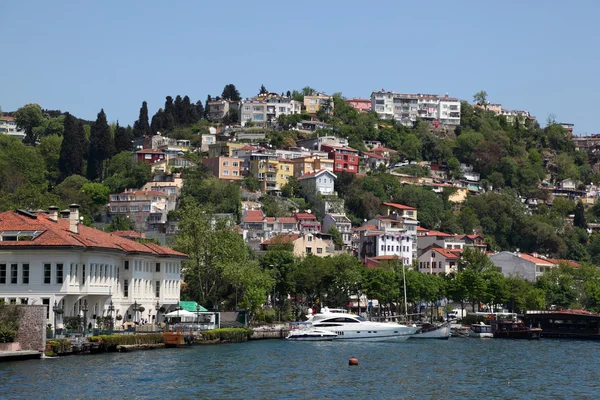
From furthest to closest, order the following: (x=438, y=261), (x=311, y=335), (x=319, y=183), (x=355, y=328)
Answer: (x=319, y=183), (x=438, y=261), (x=355, y=328), (x=311, y=335)

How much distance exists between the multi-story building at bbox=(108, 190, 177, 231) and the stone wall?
102 meters

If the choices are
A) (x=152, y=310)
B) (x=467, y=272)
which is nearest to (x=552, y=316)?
(x=467, y=272)

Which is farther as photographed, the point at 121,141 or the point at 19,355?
the point at 121,141

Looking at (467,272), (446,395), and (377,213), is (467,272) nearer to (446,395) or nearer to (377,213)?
(377,213)

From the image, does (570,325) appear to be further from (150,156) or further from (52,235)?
(150,156)

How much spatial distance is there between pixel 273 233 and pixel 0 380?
362 ft

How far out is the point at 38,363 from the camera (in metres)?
55.3

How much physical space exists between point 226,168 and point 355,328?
8903 centimetres

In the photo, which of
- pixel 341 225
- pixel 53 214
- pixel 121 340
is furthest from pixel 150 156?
pixel 121 340

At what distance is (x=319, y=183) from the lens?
17988 centimetres

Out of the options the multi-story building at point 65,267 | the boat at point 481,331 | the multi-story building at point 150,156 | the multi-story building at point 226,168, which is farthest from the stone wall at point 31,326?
the multi-story building at point 150,156

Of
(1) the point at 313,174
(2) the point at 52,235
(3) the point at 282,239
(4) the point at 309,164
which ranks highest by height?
(4) the point at 309,164

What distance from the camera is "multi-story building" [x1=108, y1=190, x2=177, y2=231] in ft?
530

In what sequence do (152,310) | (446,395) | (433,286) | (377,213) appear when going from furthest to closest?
(377,213)
(433,286)
(152,310)
(446,395)
